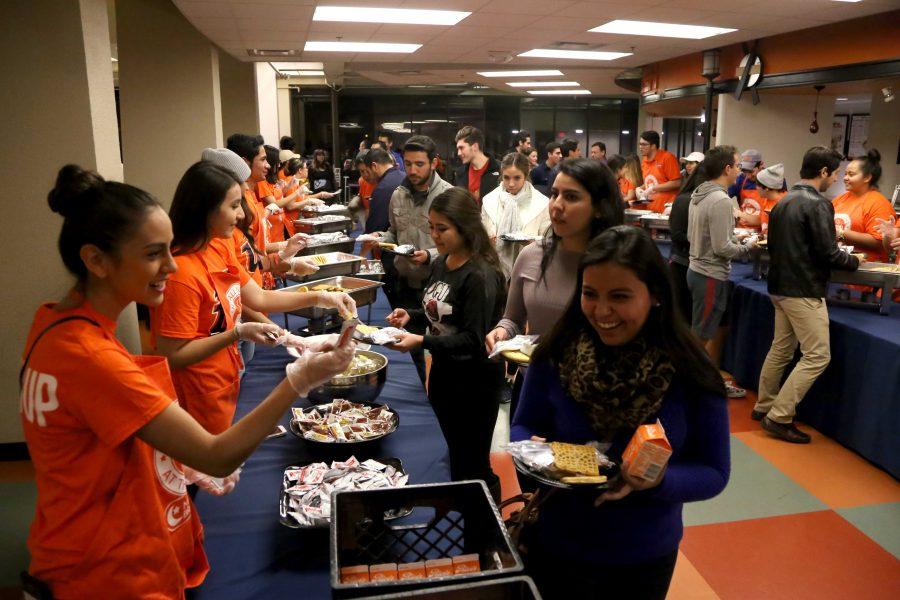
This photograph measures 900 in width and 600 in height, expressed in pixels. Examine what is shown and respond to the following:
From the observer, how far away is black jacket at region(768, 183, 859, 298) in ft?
11.7

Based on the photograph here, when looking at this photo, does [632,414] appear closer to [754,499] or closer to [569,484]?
[569,484]

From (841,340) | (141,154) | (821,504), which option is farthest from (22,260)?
(841,340)

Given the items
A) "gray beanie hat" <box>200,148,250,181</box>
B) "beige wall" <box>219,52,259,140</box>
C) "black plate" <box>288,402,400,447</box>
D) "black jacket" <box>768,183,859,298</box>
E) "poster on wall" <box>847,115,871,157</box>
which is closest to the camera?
"black plate" <box>288,402,400,447</box>

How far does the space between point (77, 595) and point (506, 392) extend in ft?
11.2

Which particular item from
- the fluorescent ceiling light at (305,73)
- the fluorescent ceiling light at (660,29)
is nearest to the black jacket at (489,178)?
the fluorescent ceiling light at (660,29)

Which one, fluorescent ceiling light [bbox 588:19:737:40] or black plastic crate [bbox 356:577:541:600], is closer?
black plastic crate [bbox 356:577:541:600]

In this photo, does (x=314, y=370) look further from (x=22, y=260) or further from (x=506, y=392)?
(x=506, y=392)

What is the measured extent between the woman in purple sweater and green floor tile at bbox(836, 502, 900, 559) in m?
2.07

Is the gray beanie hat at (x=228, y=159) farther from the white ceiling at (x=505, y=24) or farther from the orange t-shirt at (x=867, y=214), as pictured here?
the orange t-shirt at (x=867, y=214)

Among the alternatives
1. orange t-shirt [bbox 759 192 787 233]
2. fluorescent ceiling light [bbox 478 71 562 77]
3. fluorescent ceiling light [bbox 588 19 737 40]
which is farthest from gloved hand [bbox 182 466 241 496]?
fluorescent ceiling light [bbox 478 71 562 77]

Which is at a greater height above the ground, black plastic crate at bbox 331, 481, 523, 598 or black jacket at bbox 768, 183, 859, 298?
black jacket at bbox 768, 183, 859, 298

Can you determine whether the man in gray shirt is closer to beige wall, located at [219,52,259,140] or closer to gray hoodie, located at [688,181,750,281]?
gray hoodie, located at [688,181,750,281]

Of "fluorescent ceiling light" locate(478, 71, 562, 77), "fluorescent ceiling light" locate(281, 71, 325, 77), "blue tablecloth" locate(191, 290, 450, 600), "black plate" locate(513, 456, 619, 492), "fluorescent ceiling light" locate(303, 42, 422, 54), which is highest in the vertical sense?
"fluorescent ceiling light" locate(281, 71, 325, 77)

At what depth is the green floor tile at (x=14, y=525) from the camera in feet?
8.42
